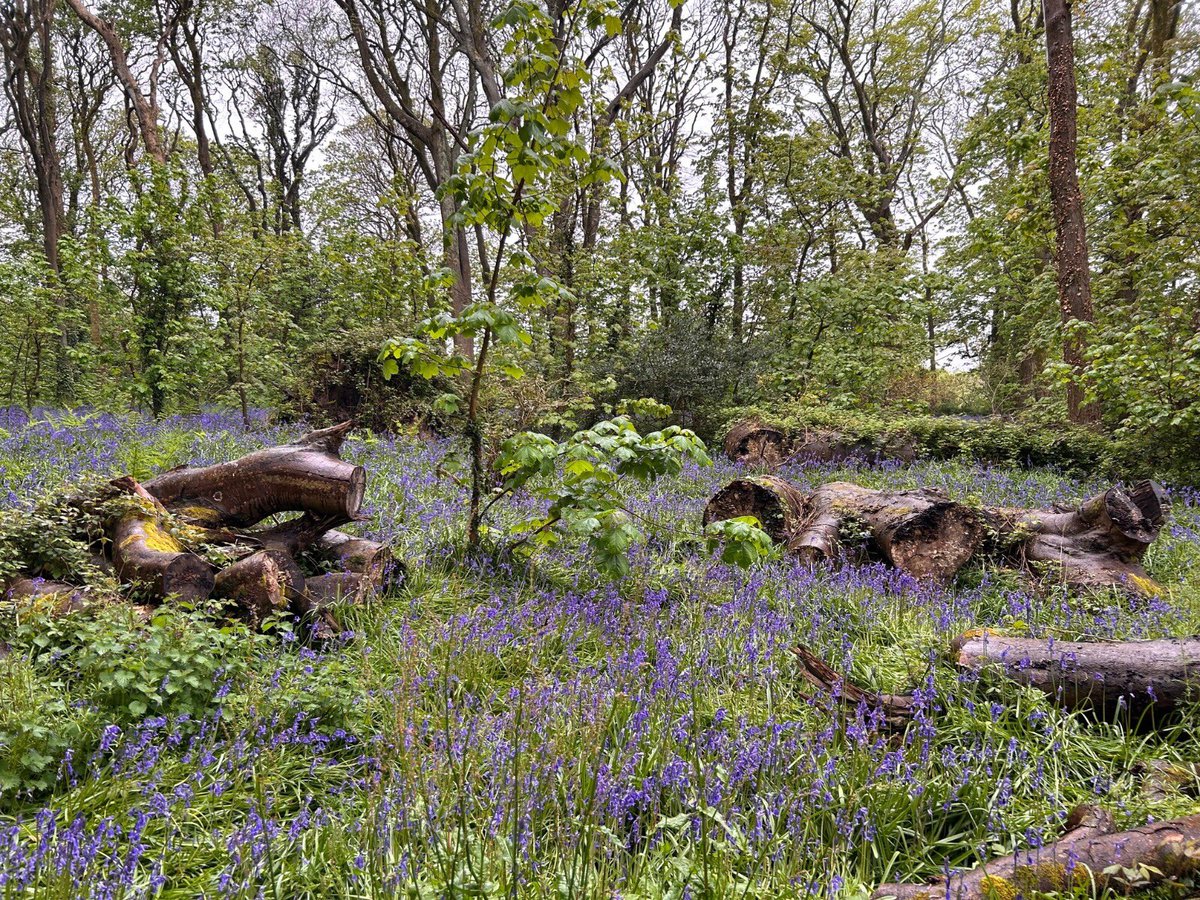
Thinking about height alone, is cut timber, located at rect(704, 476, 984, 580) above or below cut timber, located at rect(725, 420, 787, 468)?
below

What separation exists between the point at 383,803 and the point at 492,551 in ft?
9.32

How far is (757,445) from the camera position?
10383mm

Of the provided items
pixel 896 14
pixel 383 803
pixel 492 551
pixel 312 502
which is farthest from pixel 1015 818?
pixel 896 14

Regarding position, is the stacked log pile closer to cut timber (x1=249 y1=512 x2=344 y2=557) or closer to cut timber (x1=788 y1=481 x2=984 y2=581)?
cut timber (x1=249 y1=512 x2=344 y2=557)

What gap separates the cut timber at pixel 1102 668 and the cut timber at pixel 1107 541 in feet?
6.18

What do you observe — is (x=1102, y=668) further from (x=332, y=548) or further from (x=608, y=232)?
(x=608, y=232)

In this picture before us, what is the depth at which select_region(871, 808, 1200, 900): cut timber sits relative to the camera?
1646mm

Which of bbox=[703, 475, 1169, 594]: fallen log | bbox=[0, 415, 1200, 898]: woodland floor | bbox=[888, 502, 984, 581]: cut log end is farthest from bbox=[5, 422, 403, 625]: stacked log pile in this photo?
bbox=[888, 502, 984, 581]: cut log end

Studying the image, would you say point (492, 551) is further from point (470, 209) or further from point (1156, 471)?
point (1156, 471)

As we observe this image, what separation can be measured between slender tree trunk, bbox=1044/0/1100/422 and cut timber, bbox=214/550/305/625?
10260 millimetres

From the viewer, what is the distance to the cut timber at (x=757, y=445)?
10.1 m

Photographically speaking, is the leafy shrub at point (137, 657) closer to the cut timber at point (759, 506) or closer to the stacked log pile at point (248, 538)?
the stacked log pile at point (248, 538)

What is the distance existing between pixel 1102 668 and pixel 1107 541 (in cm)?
247

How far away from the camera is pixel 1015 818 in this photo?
2111 mm
